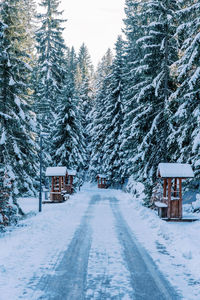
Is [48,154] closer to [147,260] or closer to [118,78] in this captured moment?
[118,78]

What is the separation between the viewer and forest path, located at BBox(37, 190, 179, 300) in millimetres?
5719

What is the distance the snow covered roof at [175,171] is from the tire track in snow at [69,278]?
7.20m

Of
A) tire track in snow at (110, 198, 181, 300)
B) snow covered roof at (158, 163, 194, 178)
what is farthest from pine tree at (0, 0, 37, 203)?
tire track in snow at (110, 198, 181, 300)

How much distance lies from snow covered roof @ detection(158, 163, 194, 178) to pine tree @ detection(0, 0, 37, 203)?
826 cm

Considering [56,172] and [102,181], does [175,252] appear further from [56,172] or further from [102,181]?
[102,181]

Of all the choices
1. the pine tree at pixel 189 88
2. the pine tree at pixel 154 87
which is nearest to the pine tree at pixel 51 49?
the pine tree at pixel 154 87

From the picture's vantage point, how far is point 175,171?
1538 centimetres

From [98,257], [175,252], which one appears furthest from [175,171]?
[98,257]

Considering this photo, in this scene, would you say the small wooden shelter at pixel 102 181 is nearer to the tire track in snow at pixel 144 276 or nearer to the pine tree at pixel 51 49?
the pine tree at pixel 51 49

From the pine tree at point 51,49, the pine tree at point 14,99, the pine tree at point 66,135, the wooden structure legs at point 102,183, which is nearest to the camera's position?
the pine tree at point 14,99

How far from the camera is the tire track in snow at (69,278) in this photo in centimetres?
566

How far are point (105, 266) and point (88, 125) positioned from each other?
2034 inches

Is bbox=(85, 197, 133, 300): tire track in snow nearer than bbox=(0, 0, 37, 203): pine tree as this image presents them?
Yes

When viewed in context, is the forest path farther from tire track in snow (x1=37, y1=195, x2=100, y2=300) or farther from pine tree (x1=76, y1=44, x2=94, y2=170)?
pine tree (x1=76, y1=44, x2=94, y2=170)
